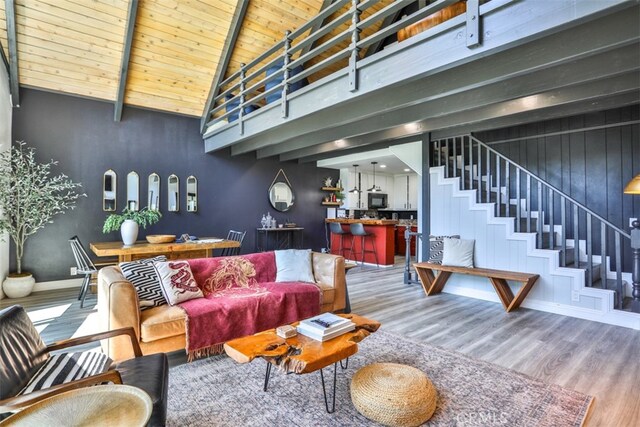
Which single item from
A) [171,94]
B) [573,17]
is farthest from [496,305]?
[171,94]

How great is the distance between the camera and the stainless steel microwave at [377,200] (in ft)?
33.8

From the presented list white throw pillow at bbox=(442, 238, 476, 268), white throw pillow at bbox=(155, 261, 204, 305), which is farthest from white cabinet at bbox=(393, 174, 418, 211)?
white throw pillow at bbox=(155, 261, 204, 305)

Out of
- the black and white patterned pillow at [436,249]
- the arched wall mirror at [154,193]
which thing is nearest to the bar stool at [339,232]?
the black and white patterned pillow at [436,249]

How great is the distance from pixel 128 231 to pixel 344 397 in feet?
11.8

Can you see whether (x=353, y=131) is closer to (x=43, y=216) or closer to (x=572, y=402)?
(x=572, y=402)

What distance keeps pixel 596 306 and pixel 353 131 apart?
3.61 m

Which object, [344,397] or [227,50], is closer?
[344,397]

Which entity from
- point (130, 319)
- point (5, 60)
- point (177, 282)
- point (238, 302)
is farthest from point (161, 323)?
point (5, 60)

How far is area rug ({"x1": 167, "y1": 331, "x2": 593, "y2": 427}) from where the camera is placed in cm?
187

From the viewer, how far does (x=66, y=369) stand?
1569 millimetres

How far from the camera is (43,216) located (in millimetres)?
4594

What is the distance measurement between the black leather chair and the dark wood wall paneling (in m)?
5.64

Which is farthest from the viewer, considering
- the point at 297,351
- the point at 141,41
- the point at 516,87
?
the point at 141,41
